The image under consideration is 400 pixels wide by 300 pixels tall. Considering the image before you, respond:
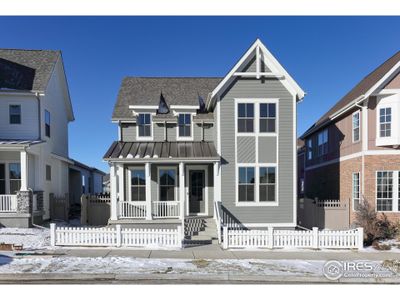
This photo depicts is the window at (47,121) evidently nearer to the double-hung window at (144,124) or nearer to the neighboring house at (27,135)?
the neighboring house at (27,135)

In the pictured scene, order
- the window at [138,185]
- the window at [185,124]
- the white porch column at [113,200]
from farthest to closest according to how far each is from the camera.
Result: the window at [185,124] < the window at [138,185] < the white porch column at [113,200]

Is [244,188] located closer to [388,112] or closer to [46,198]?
[388,112]

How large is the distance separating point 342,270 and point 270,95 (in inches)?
314

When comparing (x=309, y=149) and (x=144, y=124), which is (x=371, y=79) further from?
(x=144, y=124)

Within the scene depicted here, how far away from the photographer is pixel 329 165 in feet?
61.2

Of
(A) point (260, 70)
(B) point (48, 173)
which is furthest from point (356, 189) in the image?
(B) point (48, 173)

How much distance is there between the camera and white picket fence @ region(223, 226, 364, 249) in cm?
1044

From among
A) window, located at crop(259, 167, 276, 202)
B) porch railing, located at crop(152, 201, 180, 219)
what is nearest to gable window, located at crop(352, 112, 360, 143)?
window, located at crop(259, 167, 276, 202)

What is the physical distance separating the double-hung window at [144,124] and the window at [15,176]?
6.84 metres

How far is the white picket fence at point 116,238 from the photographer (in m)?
10.4

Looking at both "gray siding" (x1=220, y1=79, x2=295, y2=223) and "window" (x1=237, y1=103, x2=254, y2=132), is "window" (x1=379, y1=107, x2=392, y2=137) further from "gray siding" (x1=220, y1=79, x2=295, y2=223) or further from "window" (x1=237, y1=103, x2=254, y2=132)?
"window" (x1=237, y1=103, x2=254, y2=132)

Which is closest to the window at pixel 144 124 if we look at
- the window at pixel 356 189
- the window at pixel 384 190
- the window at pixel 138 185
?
the window at pixel 138 185

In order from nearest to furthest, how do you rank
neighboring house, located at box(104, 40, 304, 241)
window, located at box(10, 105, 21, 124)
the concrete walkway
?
the concrete walkway
neighboring house, located at box(104, 40, 304, 241)
window, located at box(10, 105, 21, 124)

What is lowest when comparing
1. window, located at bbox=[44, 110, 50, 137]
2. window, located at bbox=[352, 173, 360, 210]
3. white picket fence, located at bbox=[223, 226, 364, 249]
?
white picket fence, located at bbox=[223, 226, 364, 249]
